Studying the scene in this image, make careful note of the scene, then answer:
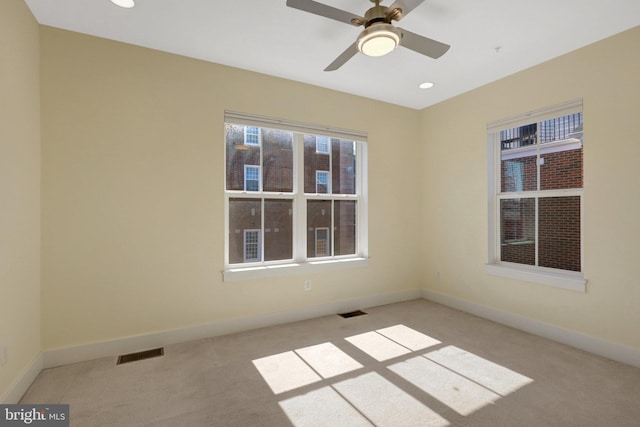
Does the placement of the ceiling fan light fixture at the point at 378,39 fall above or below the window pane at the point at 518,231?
above

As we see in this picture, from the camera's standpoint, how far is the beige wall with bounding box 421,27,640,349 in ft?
8.28

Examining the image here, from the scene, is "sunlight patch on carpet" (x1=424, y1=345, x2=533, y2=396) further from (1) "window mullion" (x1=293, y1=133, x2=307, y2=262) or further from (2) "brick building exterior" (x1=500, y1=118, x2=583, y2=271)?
(1) "window mullion" (x1=293, y1=133, x2=307, y2=262)

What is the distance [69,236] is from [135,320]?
2.98 ft

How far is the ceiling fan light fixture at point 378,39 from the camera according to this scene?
1.90m

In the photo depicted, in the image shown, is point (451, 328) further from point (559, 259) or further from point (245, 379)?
point (245, 379)

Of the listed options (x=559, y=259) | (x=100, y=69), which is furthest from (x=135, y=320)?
(x=559, y=259)

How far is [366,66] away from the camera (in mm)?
3092

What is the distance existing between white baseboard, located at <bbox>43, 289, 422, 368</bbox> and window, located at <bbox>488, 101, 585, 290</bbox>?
5.45 ft

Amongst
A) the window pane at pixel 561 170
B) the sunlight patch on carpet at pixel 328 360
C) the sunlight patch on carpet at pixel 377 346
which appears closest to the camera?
the sunlight patch on carpet at pixel 328 360

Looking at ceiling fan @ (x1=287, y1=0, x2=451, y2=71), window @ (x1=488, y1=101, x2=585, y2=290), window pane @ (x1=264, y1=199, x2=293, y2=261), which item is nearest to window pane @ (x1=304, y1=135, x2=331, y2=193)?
window pane @ (x1=264, y1=199, x2=293, y2=261)

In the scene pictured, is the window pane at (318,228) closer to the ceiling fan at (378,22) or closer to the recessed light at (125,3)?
the ceiling fan at (378,22)

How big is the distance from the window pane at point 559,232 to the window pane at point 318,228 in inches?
91.9

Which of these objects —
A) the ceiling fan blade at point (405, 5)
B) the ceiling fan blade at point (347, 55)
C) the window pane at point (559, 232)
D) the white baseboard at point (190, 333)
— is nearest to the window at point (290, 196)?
the white baseboard at point (190, 333)

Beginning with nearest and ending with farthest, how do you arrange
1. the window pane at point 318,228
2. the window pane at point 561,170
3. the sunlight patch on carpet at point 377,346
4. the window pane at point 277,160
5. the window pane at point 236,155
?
the sunlight patch on carpet at point 377,346 < the window pane at point 561,170 < the window pane at point 236,155 < the window pane at point 277,160 < the window pane at point 318,228
